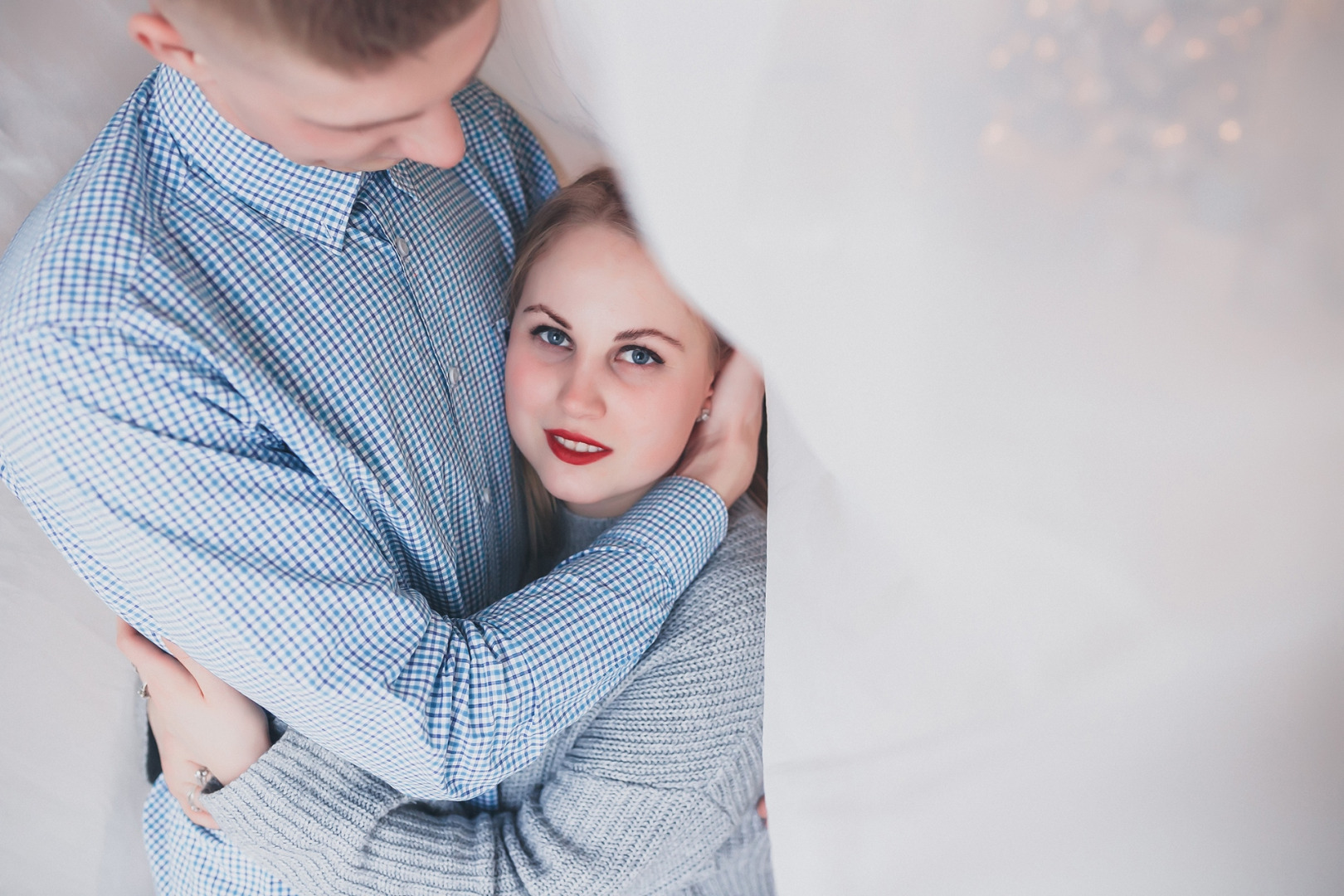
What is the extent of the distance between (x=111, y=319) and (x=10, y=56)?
49cm

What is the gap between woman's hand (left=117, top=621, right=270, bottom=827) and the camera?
875 mm

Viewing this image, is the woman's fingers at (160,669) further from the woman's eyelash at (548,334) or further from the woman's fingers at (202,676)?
the woman's eyelash at (548,334)

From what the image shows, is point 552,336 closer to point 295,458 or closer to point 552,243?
point 552,243

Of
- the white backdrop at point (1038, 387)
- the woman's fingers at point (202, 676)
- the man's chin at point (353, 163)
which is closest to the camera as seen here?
the white backdrop at point (1038, 387)

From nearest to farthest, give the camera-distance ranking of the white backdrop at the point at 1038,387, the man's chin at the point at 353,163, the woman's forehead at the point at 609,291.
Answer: the white backdrop at the point at 1038,387
the man's chin at the point at 353,163
the woman's forehead at the point at 609,291

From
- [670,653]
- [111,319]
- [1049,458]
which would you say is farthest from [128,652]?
[1049,458]

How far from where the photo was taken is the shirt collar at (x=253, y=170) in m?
0.75

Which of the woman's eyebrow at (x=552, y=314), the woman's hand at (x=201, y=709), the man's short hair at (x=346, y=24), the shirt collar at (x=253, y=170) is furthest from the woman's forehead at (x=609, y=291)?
the woman's hand at (x=201, y=709)

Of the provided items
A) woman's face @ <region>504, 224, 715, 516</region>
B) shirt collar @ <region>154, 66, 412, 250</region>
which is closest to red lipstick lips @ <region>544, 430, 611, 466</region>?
woman's face @ <region>504, 224, 715, 516</region>

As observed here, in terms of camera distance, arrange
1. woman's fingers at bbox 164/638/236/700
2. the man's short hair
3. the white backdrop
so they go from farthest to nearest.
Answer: woman's fingers at bbox 164/638/236/700 → the man's short hair → the white backdrop

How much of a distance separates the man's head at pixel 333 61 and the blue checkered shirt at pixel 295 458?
0.40 ft

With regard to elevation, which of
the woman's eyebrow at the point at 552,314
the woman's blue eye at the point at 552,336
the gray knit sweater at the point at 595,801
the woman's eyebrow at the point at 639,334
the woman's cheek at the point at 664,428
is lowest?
the gray knit sweater at the point at 595,801

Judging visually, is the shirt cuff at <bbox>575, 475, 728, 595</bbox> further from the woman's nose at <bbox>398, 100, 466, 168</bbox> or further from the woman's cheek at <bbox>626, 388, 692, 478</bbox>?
the woman's nose at <bbox>398, 100, 466, 168</bbox>

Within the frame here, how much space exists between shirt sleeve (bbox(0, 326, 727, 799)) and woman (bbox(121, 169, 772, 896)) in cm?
10
